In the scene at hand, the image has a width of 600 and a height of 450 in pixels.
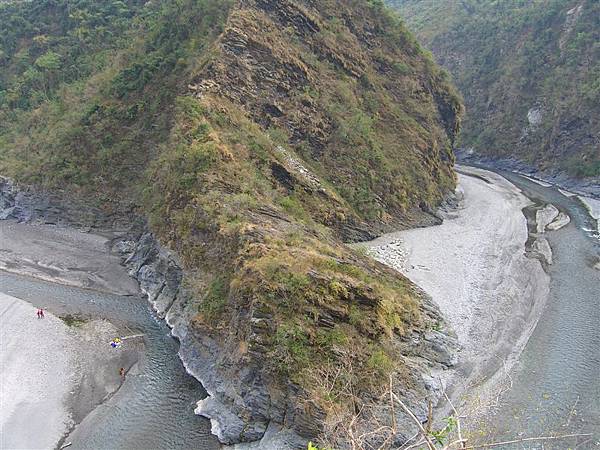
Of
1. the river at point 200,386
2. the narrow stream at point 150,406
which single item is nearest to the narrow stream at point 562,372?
the river at point 200,386

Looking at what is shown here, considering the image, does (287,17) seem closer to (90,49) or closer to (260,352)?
(90,49)

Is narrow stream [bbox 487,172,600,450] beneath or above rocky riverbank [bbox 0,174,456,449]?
above

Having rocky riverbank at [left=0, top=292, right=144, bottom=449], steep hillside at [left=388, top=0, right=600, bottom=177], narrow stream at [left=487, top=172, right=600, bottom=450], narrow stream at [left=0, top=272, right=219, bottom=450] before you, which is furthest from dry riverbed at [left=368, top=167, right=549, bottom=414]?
steep hillside at [left=388, top=0, right=600, bottom=177]

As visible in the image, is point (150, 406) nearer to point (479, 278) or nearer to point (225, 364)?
point (225, 364)

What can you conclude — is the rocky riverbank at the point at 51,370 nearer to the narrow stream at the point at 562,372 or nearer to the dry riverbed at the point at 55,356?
the dry riverbed at the point at 55,356

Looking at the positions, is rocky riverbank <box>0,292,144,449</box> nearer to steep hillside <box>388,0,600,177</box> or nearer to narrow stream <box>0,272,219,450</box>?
narrow stream <box>0,272,219,450</box>

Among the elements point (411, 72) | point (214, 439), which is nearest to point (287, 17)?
point (411, 72)

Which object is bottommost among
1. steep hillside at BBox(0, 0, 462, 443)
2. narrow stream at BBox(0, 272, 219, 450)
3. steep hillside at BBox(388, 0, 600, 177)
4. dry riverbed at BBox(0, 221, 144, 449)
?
dry riverbed at BBox(0, 221, 144, 449)
